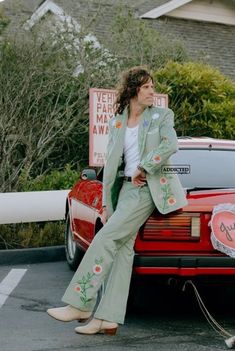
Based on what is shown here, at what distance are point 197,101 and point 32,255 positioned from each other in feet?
16.8

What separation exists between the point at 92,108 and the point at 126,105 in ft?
14.2

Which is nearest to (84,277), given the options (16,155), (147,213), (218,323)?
(147,213)

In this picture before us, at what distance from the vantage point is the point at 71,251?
9.31 m

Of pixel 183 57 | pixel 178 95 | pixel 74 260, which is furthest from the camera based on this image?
pixel 183 57

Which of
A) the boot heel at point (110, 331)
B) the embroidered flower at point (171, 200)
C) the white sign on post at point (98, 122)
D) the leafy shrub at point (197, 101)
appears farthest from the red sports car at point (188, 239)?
the leafy shrub at point (197, 101)

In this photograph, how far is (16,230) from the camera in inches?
407

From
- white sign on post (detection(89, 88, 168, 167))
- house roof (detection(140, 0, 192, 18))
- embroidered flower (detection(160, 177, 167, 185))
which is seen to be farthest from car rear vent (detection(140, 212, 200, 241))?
house roof (detection(140, 0, 192, 18))

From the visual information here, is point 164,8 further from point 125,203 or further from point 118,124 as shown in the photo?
point 125,203

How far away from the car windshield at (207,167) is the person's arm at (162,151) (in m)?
0.76

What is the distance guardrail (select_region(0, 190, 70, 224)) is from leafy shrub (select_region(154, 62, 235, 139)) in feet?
12.8

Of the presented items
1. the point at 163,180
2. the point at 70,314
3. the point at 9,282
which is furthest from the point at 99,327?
the point at 9,282

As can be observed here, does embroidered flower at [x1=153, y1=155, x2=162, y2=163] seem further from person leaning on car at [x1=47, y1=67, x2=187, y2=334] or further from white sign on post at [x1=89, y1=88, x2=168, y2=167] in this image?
white sign on post at [x1=89, y1=88, x2=168, y2=167]

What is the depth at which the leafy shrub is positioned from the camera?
45.2 ft

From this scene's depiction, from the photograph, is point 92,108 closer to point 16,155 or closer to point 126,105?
point 16,155
